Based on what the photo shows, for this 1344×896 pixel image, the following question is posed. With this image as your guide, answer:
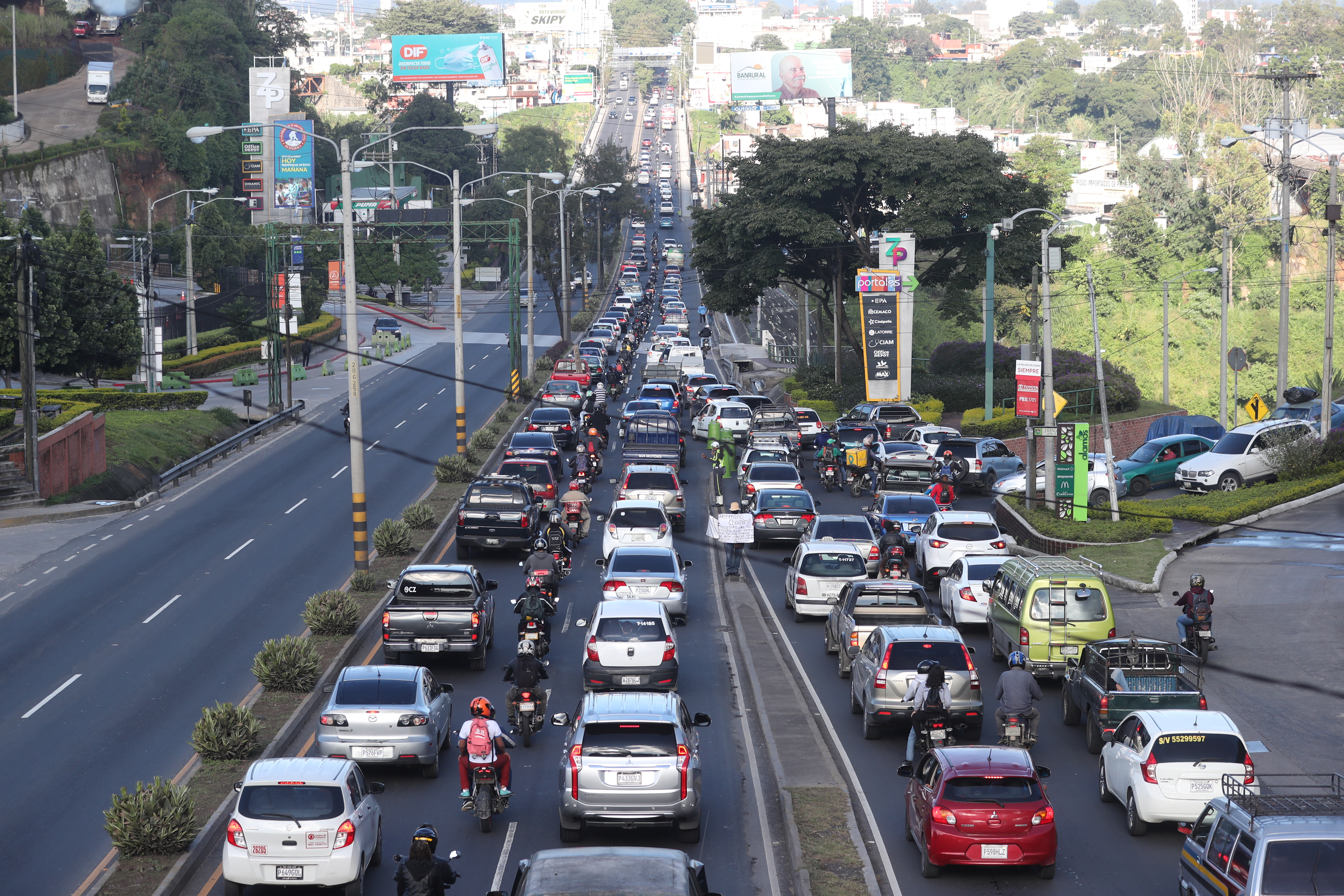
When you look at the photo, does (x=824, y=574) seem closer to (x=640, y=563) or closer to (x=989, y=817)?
(x=640, y=563)

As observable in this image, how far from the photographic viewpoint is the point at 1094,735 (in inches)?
→ 754

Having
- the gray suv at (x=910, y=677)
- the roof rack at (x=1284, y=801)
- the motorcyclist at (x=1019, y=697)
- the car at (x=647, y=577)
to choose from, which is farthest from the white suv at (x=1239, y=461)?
the roof rack at (x=1284, y=801)

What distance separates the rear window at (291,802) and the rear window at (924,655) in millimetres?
8439

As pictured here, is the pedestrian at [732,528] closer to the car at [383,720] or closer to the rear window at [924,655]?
the rear window at [924,655]

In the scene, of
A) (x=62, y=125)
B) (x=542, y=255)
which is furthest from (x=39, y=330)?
(x=62, y=125)

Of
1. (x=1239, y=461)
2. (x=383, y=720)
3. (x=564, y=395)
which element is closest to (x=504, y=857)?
(x=383, y=720)

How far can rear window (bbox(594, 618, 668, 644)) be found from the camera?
2138 cm

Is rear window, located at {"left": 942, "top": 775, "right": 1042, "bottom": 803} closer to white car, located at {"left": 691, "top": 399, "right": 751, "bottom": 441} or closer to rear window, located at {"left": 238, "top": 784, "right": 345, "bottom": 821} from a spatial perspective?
rear window, located at {"left": 238, "top": 784, "right": 345, "bottom": 821}

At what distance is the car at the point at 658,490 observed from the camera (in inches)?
1377

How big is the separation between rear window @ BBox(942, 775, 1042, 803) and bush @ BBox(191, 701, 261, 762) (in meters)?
9.43

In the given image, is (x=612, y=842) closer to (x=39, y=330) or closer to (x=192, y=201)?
(x=39, y=330)

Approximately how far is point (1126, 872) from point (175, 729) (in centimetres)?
1344

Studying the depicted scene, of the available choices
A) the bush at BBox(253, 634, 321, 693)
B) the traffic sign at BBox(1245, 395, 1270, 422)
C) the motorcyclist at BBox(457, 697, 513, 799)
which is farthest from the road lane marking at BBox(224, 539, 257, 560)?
the traffic sign at BBox(1245, 395, 1270, 422)

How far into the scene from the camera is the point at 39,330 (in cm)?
4519
